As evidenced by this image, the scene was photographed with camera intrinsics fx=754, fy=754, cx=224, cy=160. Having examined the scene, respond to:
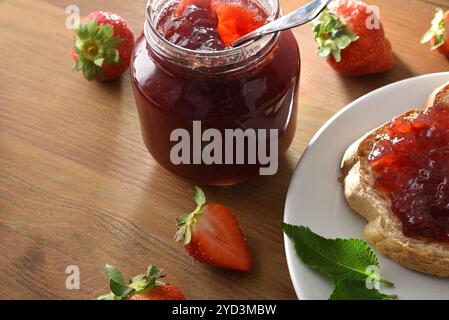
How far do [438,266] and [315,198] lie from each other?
0.41 metres

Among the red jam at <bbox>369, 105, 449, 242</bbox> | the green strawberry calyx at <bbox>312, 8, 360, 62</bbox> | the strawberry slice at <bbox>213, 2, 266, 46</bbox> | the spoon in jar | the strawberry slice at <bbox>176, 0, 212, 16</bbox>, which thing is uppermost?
the spoon in jar

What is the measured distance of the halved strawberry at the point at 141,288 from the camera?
205 cm

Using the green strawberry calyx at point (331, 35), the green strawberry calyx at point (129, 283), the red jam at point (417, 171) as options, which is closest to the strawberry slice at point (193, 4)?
the green strawberry calyx at point (331, 35)

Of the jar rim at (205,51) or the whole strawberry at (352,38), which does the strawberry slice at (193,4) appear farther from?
the whole strawberry at (352,38)

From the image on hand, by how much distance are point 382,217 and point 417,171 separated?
0.54 ft

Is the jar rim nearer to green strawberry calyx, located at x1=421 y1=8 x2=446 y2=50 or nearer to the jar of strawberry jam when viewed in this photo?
the jar of strawberry jam

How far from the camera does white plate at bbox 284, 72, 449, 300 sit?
2104mm

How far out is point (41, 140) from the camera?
2.57m

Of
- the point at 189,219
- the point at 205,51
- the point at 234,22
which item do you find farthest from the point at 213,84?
the point at 189,219

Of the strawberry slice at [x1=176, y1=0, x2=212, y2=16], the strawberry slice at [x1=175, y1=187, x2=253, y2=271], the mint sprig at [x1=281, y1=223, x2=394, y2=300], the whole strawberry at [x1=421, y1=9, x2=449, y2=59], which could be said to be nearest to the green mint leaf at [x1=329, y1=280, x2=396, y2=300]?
the mint sprig at [x1=281, y1=223, x2=394, y2=300]

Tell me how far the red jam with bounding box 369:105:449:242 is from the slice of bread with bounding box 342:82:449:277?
2 cm

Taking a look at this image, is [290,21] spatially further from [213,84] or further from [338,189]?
[338,189]
